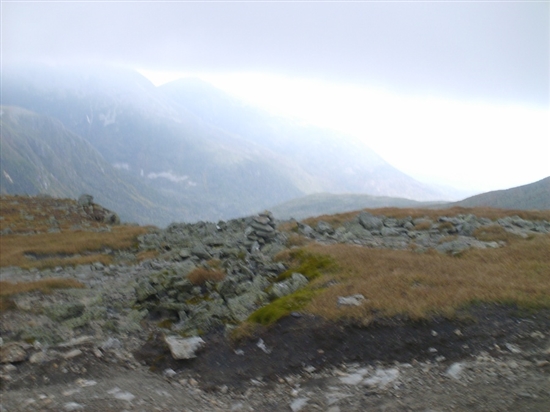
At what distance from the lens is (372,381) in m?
10.3

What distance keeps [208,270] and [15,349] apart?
28.7ft

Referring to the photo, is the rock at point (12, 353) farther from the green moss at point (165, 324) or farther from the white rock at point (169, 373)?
the green moss at point (165, 324)

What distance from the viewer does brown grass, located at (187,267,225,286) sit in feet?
61.5

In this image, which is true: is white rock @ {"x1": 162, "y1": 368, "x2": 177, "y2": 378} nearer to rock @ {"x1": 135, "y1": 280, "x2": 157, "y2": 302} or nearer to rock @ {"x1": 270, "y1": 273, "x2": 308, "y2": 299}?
rock @ {"x1": 270, "y1": 273, "x2": 308, "y2": 299}

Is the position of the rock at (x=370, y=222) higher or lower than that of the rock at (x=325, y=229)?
higher

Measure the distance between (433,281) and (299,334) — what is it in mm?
5525

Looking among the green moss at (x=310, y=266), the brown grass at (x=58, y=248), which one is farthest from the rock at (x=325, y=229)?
the brown grass at (x=58, y=248)

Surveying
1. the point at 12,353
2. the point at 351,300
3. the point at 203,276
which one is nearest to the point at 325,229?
the point at 203,276

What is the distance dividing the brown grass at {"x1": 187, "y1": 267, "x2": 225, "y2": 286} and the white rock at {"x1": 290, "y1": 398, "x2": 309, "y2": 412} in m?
9.46

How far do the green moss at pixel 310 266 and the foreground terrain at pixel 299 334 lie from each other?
90 millimetres

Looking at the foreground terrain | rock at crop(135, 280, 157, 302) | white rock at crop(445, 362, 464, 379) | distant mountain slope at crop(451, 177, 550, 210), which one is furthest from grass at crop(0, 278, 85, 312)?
distant mountain slope at crop(451, 177, 550, 210)

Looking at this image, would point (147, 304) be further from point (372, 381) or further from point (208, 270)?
point (372, 381)

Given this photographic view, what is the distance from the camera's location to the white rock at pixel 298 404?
9.78 metres

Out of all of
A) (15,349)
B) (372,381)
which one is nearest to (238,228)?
(15,349)
